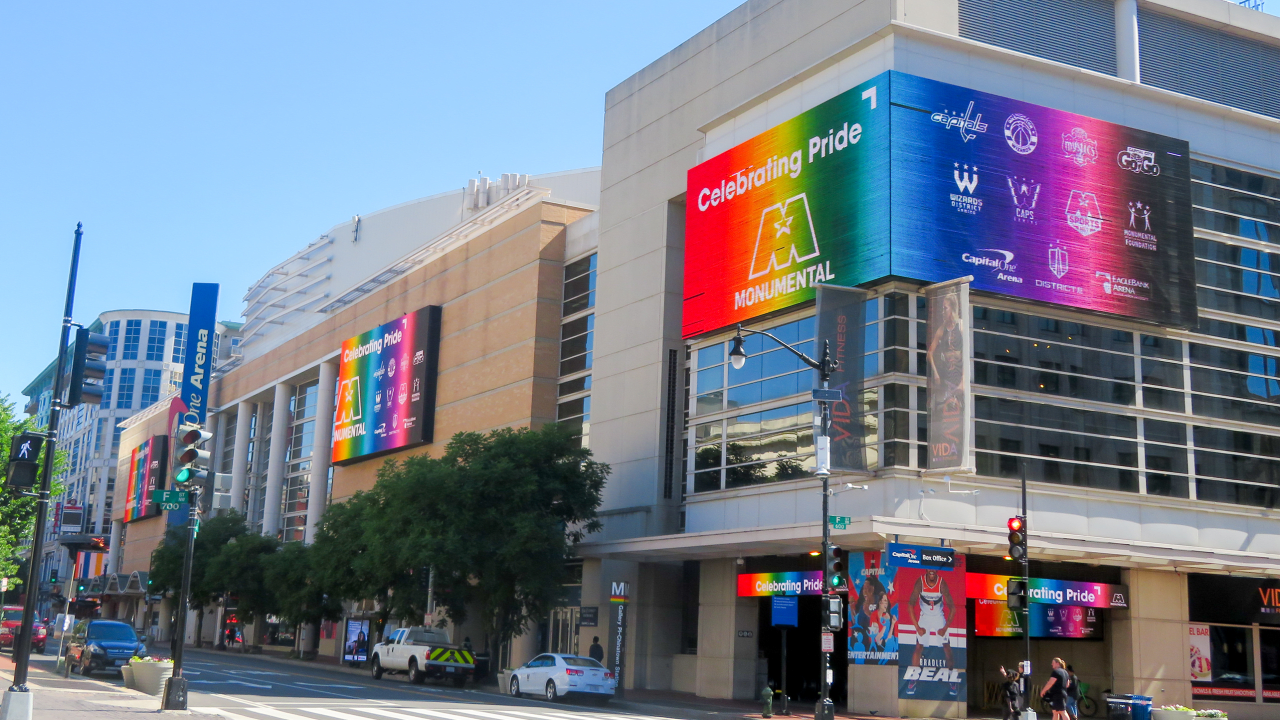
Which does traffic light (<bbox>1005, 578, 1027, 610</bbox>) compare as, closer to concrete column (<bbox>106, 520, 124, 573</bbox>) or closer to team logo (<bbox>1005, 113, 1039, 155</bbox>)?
team logo (<bbox>1005, 113, 1039, 155</bbox>)

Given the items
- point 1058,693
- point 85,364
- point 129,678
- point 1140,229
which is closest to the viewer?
point 85,364

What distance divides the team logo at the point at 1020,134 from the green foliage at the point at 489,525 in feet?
62.3

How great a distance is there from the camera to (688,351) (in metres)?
45.1

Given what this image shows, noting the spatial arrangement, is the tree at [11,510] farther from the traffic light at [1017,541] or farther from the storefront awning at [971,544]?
Result: the traffic light at [1017,541]

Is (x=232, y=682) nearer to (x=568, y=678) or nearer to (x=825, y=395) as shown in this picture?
(x=568, y=678)

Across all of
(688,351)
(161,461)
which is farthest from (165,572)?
(688,351)

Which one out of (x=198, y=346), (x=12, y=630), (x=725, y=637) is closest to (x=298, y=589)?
(x=12, y=630)

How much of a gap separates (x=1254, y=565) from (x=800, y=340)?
15.5m

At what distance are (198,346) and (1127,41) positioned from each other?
2565 inches

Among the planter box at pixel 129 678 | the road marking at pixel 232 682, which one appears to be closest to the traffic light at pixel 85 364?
the planter box at pixel 129 678

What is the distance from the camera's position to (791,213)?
126 ft

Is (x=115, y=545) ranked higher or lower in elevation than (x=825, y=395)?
lower

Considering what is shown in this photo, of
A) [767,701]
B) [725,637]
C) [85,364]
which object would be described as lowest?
[767,701]

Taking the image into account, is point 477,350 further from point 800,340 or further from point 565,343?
point 800,340
